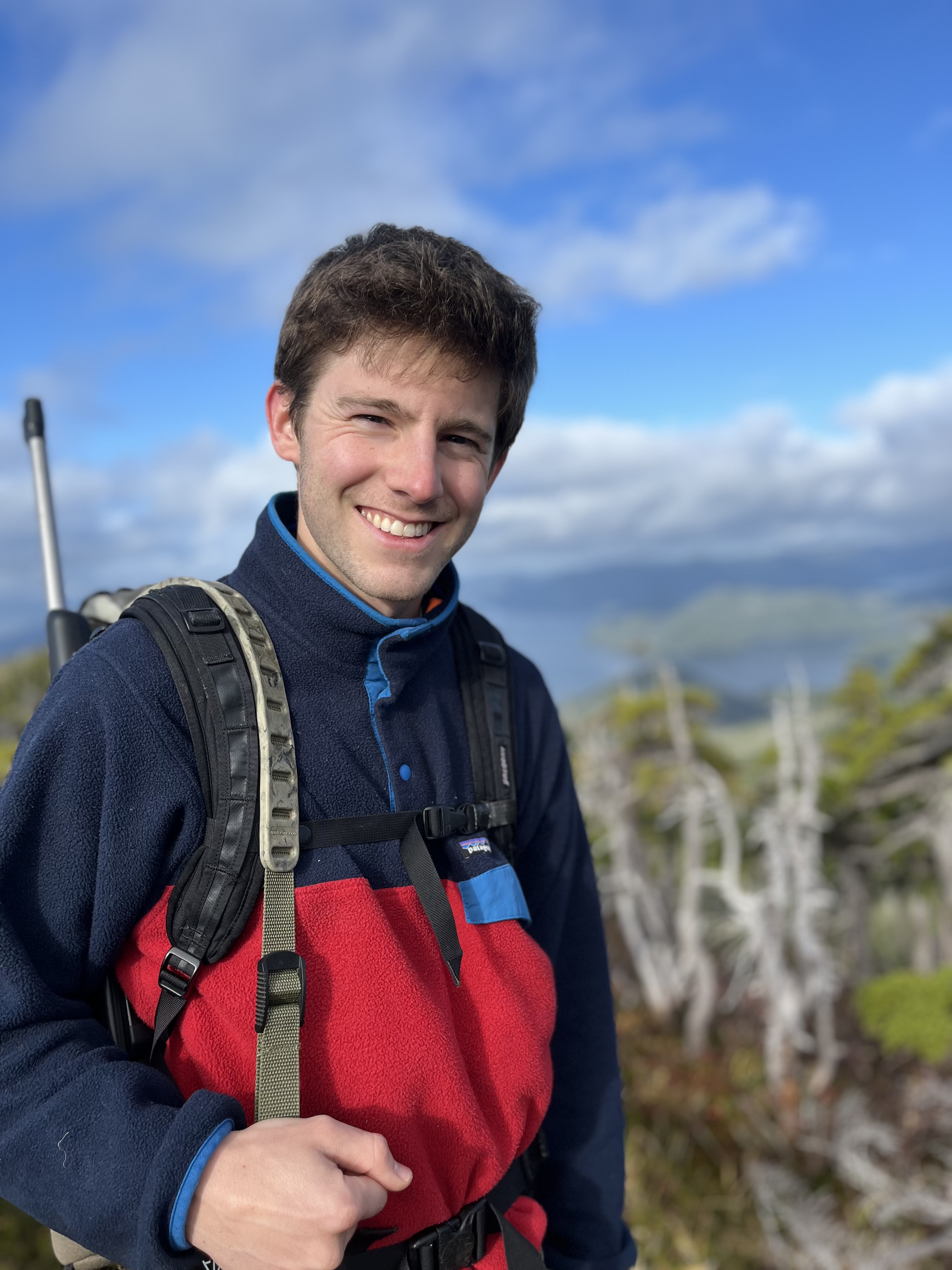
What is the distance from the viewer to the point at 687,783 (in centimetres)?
1082

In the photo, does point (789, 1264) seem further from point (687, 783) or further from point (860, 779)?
point (860, 779)

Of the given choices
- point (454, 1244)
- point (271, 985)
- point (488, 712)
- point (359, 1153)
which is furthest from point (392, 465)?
point (454, 1244)

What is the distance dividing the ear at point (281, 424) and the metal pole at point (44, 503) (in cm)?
74

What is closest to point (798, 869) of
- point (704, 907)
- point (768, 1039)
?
point (768, 1039)

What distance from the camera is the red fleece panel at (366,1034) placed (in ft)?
4.81

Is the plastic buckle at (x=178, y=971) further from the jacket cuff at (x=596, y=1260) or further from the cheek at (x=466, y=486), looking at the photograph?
the jacket cuff at (x=596, y=1260)

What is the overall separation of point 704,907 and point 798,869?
6.53 metres

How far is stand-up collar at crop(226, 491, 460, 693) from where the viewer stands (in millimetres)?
1716

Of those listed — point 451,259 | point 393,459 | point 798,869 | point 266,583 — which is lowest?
point 798,869

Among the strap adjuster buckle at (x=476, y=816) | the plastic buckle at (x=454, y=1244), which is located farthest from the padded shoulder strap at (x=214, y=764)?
the plastic buckle at (x=454, y=1244)

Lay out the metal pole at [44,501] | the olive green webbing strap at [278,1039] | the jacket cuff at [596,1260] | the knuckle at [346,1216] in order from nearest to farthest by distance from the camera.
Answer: the knuckle at [346,1216] → the olive green webbing strap at [278,1039] → the jacket cuff at [596,1260] → the metal pole at [44,501]

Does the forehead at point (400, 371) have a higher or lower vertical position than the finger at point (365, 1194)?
higher

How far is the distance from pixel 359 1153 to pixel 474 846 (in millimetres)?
620

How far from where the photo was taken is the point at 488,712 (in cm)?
198
